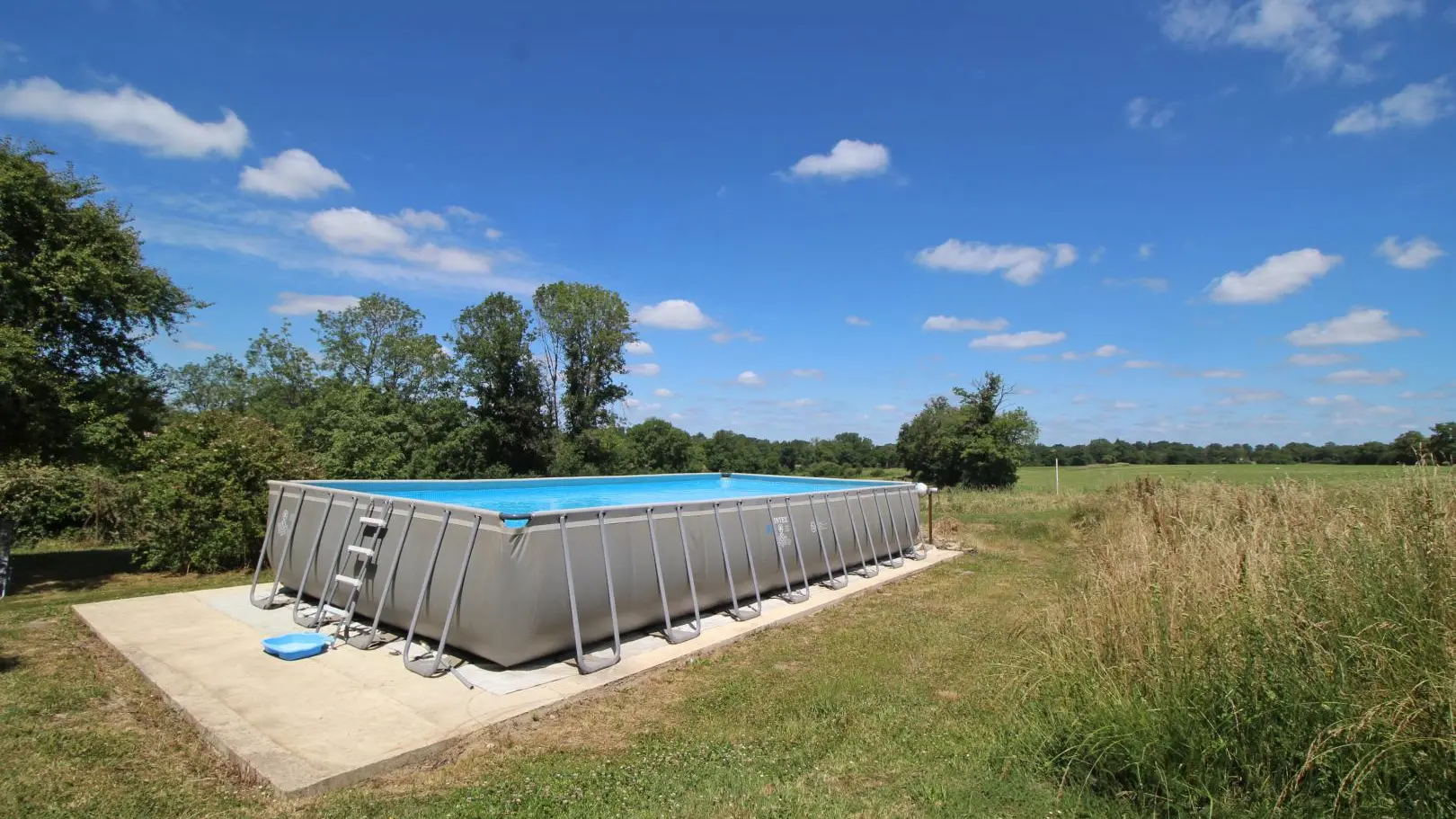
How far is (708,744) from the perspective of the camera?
439 centimetres

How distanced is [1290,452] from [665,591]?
47.9 feet

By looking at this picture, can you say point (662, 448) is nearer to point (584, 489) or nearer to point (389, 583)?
point (584, 489)

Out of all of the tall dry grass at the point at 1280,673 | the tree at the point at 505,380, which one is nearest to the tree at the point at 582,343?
the tree at the point at 505,380

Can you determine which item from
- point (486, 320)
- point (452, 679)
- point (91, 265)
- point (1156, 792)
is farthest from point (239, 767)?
point (486, 320)

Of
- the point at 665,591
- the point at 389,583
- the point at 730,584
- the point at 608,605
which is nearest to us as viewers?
the point at 389,583

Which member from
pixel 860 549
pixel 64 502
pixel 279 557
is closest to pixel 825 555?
pixel 860 549

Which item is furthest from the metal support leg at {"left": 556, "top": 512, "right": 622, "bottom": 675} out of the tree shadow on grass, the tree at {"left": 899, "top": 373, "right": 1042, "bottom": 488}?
the tree at {"left": 899, "top": 373, "right": 1042, "bottom": 488}

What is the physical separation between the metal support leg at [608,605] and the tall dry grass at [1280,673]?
3541mm

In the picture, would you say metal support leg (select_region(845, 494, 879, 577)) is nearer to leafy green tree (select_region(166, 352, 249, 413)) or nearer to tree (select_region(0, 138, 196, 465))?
tree (select_region(0, 138, 196, 465))

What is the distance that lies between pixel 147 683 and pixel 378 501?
7.15 feet

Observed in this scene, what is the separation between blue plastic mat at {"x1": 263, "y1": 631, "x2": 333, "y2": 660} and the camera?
19.4 feet

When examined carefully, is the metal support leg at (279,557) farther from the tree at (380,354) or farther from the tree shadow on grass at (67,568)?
the tree at (380,354)

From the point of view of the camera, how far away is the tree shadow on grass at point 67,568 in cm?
903

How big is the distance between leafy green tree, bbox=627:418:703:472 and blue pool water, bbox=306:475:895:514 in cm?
1902
